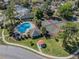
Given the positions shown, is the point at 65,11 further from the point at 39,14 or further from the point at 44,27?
the point at 44,27

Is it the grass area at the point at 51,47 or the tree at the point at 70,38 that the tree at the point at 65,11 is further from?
the grass area at the point at 51,47

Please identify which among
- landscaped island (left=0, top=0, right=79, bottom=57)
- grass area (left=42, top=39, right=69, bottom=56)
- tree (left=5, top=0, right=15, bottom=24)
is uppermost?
tree (left=5, top=0, right=15, bottom=24)

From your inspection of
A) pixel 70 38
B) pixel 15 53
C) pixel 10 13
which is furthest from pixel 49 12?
pixel 15 53

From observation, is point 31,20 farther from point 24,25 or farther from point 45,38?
point 45,38

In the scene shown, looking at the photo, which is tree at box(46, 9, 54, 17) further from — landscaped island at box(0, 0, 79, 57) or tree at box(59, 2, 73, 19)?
tree at box(59, 2, 73, 19)

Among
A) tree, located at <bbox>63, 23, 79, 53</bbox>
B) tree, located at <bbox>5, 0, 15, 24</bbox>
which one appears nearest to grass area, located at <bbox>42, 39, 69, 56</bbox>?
tree, located at <bbox>63, 23, 79, 53</bbox>

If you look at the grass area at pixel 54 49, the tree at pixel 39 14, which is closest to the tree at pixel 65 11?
the tree at pixel 39 14

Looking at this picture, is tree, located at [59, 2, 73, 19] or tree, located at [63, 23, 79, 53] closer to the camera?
tree, located at [63, 23, 79, 53]

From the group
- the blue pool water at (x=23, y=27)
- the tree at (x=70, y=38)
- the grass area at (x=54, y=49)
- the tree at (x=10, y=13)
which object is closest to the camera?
the grass area at (x=54, y=49)
